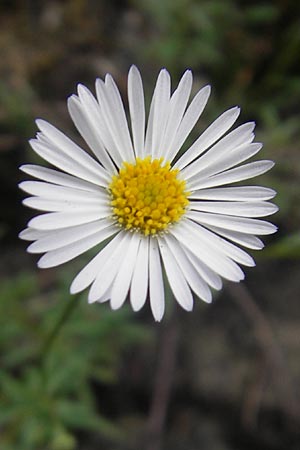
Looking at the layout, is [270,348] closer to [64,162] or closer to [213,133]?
[213,133]

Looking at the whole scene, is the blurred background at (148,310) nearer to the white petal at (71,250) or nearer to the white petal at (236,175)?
the white petal at (236,175)

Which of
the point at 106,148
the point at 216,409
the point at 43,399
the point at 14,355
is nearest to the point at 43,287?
the point at 14,355

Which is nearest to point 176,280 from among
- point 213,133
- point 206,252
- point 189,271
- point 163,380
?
point 189,271

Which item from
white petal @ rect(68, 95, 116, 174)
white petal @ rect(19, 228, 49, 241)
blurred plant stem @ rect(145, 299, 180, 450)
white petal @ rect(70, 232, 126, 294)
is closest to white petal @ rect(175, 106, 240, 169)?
white petal @ rect(68, 95, 116, 174)

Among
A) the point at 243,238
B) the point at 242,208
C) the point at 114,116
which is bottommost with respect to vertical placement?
the point at 243,238

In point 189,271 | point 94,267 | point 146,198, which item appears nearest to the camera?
point 94,267

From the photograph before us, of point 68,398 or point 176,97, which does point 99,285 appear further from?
point 68,398
